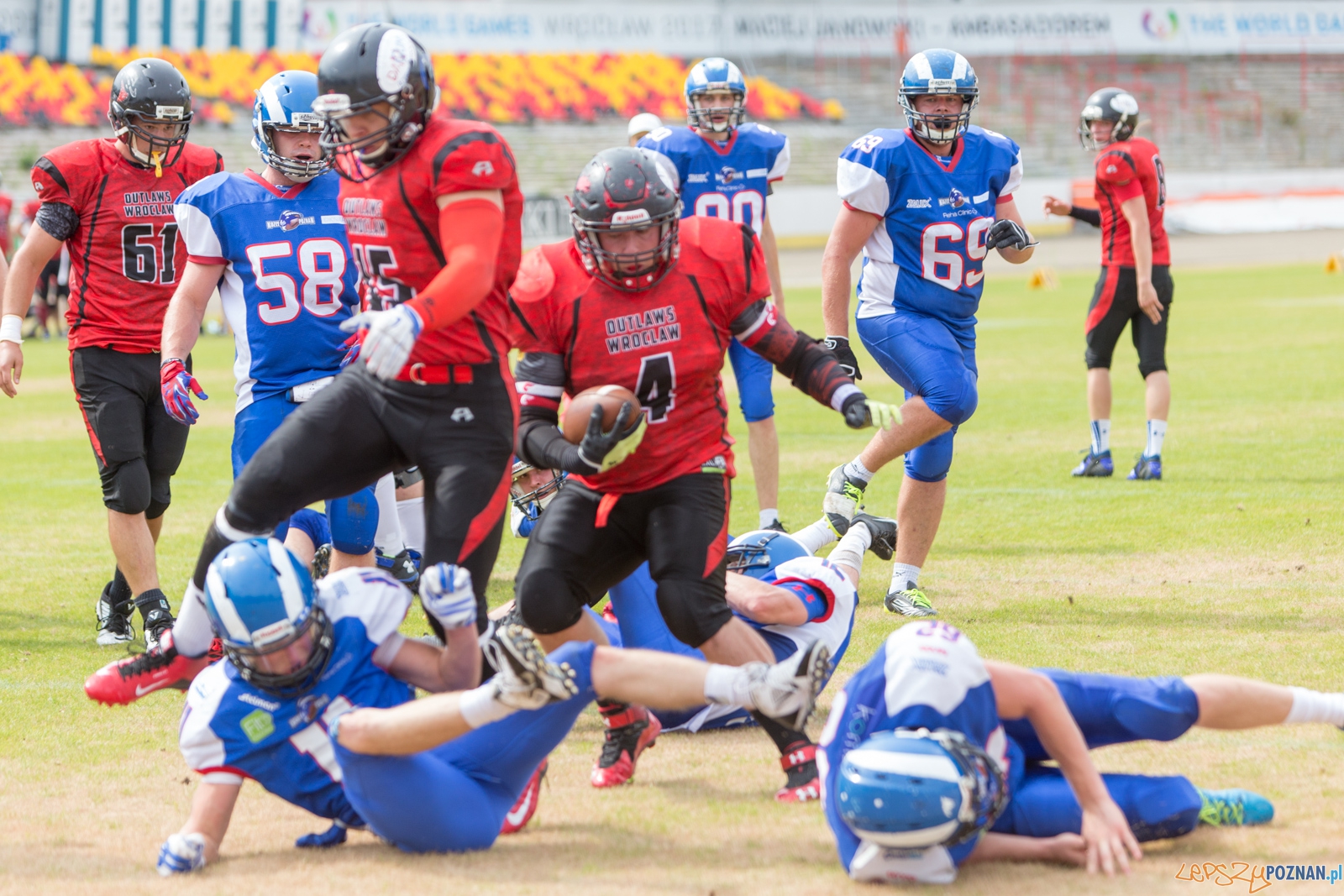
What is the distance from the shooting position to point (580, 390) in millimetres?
4383

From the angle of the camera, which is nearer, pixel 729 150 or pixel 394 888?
pixel 394 888

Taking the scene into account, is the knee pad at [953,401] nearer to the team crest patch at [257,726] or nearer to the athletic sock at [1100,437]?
the team crest patch at [257,726]

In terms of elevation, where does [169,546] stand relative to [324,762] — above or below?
below

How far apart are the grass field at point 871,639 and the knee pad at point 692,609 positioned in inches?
19.1

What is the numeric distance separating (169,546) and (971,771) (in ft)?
19.4

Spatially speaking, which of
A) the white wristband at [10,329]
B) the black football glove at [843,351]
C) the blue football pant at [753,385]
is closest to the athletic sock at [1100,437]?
the blue football pant at [753,385]

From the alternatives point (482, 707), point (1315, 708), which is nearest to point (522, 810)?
point (482, 707)

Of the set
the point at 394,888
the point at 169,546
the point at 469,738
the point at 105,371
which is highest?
the point at 105,371

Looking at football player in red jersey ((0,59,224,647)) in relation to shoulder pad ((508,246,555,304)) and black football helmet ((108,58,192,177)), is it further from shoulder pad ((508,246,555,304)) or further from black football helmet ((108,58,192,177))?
shoulder pad ((508,246,555,304))

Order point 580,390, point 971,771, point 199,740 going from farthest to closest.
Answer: point 580,390
point 199,740
point 971,771

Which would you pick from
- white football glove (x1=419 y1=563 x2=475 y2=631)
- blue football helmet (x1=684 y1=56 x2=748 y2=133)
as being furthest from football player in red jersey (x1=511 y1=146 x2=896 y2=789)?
blue football helmet (x1=684 y1=56 x2=748 y2=133)

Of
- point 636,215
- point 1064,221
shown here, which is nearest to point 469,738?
point 636,215

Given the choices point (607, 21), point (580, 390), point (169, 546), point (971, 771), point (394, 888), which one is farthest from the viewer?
point (607, 21)

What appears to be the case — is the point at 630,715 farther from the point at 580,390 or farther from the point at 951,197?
the point at 951,197
